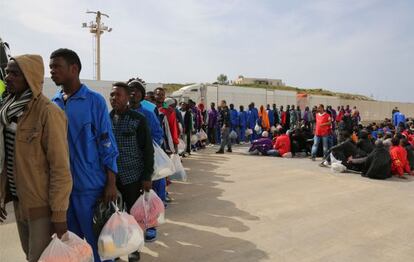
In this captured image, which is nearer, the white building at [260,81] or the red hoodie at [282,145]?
the red hoodie at [282,145]

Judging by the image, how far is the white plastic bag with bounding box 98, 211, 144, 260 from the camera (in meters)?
2.95

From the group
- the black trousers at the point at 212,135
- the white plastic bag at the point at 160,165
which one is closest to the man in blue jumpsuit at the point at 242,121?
the black trousers at the point at 212,135

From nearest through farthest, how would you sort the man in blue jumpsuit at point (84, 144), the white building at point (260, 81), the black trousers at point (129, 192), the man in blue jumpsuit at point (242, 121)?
the man in blue jumpsuit at point (84, 144) → the black trousers at point (129, 192) → the man in blue jumpsuit at point (242, 121) → the white building at point (260, 81)

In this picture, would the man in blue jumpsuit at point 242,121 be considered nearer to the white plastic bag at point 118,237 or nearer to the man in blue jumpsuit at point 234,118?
the man in blue jumpsuit at point 234,118

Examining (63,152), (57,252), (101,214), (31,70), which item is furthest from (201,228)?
(31,70)

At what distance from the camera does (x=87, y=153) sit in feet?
9.32

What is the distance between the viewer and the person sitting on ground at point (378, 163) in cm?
870

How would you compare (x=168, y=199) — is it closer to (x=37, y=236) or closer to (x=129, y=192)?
(x=129, y=192)

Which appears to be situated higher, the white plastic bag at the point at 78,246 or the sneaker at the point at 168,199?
the white plastic bag at the point at 78,246

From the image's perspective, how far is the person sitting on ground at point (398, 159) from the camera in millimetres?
9070

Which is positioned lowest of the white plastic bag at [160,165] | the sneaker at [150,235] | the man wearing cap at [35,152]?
the sneaker at [150,235]

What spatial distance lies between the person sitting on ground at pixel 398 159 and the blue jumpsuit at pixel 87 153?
8056 millimetres

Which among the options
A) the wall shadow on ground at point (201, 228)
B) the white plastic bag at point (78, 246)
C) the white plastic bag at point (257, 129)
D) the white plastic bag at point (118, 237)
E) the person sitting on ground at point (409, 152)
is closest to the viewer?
the white plastic bag at point (78, 246)

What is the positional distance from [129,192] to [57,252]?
1353 millimetres
